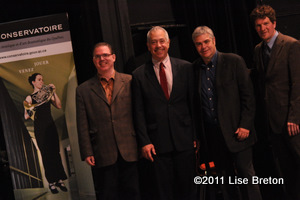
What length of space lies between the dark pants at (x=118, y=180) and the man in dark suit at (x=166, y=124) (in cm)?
20

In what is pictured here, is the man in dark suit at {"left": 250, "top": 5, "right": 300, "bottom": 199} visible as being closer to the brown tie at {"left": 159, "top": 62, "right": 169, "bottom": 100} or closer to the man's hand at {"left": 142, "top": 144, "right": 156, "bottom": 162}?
the brown tie at {"left": 159, "top": 62, "right": 169, "bottom": 100}

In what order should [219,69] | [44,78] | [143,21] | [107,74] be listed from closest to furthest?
1. [219,69]
2. [107,74]
3. [44,78]
4. [143,21]

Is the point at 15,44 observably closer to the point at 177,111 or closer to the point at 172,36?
the point at 172,36

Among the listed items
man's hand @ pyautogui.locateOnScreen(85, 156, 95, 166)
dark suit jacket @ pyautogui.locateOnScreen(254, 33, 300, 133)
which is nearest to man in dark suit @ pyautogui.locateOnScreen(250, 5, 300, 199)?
dark suit jacket @ pyautogui.locateOnScreen(254, 33, 300, 133)

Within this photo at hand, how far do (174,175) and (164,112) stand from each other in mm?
563

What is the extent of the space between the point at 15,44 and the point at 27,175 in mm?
1447

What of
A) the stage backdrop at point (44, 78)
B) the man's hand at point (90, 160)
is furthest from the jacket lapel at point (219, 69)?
the stage backdrop at point (44, 78)

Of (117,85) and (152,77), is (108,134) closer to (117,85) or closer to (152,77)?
(117,85)

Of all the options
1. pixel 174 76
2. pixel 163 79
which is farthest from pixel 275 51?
pixel 163 79

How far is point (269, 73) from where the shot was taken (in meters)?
3.10

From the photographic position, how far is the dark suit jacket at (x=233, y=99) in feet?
9.98

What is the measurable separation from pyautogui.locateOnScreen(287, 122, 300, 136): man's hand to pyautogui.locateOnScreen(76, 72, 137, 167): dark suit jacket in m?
1.32

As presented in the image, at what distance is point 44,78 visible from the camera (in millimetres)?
3967

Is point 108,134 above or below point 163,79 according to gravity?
below
